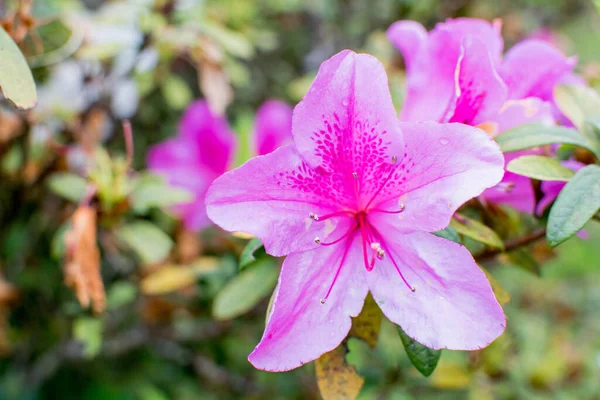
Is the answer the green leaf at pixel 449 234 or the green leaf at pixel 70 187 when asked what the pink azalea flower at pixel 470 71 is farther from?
the green leaf at pixel 70 187

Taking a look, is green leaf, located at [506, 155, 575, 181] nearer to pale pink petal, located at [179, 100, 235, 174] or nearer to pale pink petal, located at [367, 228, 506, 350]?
pale pink petal, located at [367, 228, 506, 350]

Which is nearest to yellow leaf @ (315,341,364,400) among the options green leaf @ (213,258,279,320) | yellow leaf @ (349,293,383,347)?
yellow leaf @ (349,293,383,347)

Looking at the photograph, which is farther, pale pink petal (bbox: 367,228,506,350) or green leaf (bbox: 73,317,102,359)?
green leaf (bbox: 73,317,102,359)

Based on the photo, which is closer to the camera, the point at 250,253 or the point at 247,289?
the point at 250,253

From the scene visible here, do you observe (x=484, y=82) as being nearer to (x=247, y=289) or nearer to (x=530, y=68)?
(x=530, y=68)

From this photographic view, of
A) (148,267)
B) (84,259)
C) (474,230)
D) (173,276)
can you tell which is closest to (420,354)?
(474,230)
